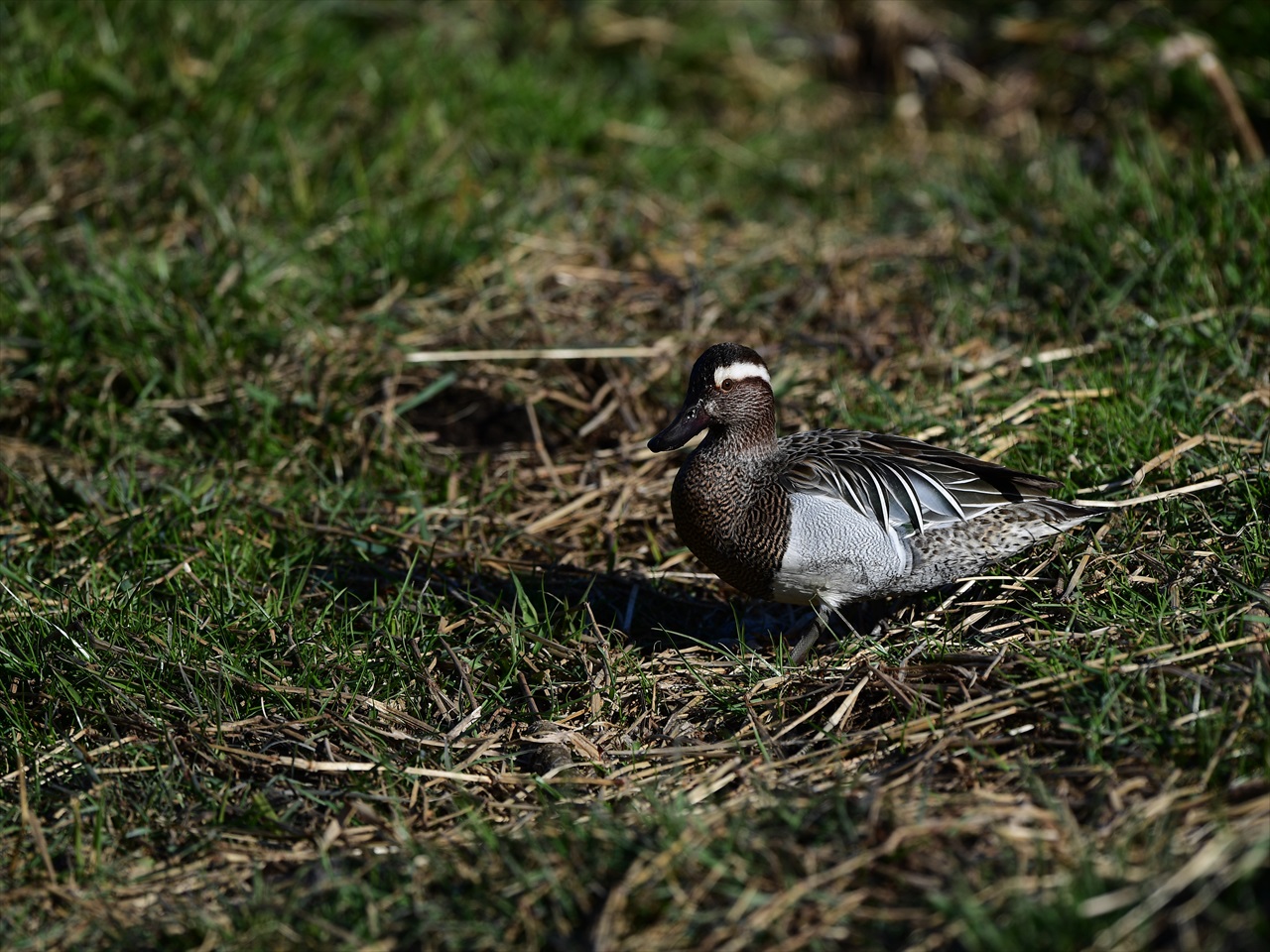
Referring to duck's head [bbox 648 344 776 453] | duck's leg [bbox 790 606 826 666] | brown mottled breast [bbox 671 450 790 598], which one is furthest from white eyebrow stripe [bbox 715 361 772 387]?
duck's leg [bbox 790 606 826 666]

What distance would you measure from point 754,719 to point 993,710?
0.58 meters

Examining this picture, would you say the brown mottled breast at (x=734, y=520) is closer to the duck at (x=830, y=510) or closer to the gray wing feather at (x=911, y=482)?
the duck at (x=830, y=510)

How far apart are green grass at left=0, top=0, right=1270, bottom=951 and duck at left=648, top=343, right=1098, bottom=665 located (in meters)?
0.17

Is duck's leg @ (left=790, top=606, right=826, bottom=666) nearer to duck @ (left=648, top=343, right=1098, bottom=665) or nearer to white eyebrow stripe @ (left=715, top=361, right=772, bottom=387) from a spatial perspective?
duck @ (left=648, top=343, right=1098, bottom=665)

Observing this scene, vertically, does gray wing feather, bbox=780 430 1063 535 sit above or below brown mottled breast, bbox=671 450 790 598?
above

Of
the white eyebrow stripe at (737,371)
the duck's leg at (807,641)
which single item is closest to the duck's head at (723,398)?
the white eyebrow stripe at (737,371)

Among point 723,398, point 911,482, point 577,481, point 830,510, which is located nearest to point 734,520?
point 830,510

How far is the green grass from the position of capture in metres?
2.81

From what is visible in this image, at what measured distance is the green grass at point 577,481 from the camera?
2.81 m

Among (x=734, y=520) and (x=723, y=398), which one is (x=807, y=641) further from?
(x=723, y=398)

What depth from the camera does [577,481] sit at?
4.72m

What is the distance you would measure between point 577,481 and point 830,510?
1.25 meters

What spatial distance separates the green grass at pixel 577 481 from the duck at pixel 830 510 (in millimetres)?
166

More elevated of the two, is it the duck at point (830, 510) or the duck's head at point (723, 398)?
the duck's head at point (723, 398)
